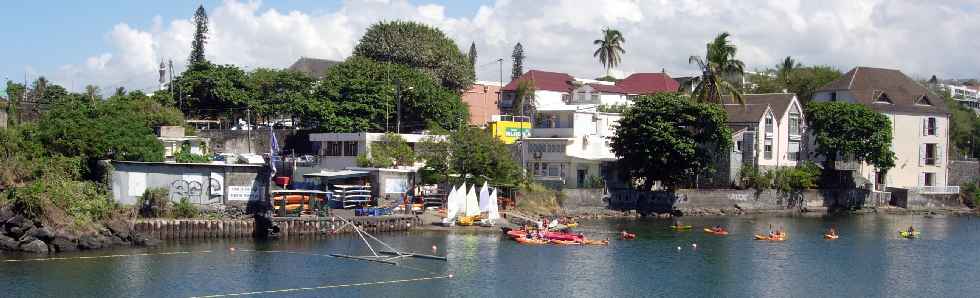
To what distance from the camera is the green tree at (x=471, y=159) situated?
78.7 m

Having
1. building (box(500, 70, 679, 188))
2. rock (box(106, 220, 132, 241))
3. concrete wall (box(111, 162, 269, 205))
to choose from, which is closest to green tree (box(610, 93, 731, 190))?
building (box(500, 70, 679, 188))

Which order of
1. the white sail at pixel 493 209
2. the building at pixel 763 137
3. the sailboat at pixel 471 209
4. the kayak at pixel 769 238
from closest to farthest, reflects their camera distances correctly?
1. the kayak at pixel 769 238
2. the white sail at pixel 493 209
3. the sailboat at pixel 471 209
4. the building at pixel 763 137

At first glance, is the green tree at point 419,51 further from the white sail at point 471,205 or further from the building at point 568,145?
the white sail at point 471,205

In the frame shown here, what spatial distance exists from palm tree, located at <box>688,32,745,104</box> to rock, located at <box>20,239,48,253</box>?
192ft

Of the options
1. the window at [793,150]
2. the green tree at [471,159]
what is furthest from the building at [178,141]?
the window at [793,150]

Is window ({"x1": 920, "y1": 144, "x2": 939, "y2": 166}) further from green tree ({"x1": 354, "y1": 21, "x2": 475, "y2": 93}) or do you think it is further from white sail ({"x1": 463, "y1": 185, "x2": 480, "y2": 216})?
white sail ({"x1": 463, "y1": 185, "x2": 480, "y2": 216})

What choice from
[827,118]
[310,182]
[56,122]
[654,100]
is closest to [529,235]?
[310,182]

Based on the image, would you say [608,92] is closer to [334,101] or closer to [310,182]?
Answer: [334,101]

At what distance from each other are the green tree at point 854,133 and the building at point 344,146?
125 ft

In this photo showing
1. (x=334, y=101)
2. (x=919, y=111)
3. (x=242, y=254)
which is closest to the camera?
(x=242, y=254)

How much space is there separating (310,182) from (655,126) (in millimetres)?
29233

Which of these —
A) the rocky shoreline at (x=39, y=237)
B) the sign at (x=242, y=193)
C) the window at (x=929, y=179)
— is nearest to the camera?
the rocky shoreline at (x=39, y=237)

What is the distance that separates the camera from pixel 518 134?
96062mm

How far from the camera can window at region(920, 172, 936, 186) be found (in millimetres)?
105750
